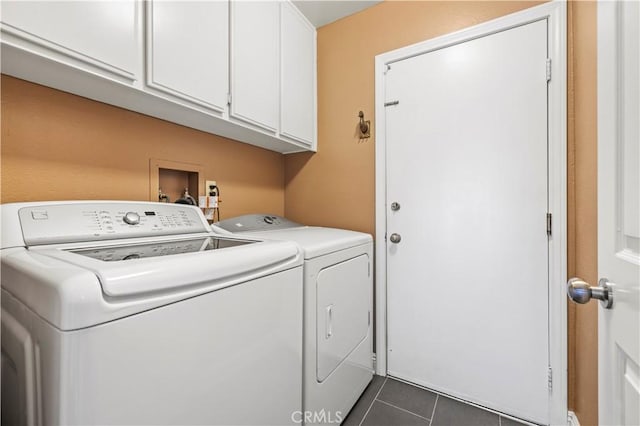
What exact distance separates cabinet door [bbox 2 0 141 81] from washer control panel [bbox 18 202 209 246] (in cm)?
51

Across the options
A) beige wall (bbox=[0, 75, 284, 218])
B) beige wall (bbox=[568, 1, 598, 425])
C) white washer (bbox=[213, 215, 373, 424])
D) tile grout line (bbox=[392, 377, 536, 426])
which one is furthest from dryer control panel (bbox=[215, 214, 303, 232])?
beige wall (bbox=[568, 1, 598, 425])

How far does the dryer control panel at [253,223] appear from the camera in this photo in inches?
61.4

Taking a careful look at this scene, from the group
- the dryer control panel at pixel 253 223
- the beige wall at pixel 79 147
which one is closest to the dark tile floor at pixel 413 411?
the dryer control panel at pixel 253 223

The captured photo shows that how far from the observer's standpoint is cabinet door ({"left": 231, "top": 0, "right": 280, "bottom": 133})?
1439mm

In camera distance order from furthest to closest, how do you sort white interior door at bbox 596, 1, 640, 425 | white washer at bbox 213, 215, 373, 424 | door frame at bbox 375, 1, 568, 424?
door frame at bbox 375, 1, 568, 424
white washer at bbox 213, 215, 373, 424
white interior door at bbox 596, 1, 640, 425

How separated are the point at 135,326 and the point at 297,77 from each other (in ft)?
6.08

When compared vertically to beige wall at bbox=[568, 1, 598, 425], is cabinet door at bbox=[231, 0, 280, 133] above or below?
above

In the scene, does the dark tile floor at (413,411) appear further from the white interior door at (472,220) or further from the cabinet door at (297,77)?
the cabinet door at (297,77)

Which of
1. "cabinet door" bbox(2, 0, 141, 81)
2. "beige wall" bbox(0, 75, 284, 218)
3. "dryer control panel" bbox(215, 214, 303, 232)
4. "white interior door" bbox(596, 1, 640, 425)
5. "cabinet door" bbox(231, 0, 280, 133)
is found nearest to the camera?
"white interior door" bbox(596, 1, 640, 425)

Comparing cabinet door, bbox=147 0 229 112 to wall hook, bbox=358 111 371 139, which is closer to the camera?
cabinet door, bbox=147 0 229 112

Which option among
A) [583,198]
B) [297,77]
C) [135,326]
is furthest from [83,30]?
[583,198]

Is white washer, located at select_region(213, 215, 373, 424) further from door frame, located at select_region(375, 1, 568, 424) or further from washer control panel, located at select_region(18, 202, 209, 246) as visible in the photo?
door frame, located at select_region(375, 1, 568, 424)

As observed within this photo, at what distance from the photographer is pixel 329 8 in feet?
6.40

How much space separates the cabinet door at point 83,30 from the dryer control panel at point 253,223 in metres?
0.81
